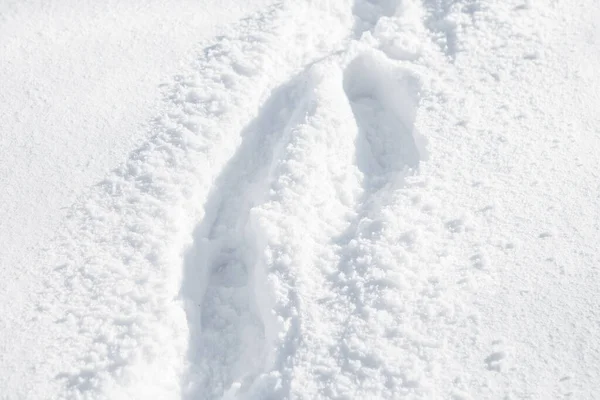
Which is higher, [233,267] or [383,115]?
[383,115]

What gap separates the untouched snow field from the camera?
4.82ft

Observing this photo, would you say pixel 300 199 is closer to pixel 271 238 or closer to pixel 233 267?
pixel 271 238

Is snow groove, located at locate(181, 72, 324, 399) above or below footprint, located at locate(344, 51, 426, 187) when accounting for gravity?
below

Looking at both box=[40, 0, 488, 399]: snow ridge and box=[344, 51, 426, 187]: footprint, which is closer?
box=[40, 0, 488, 399]: snow ridge

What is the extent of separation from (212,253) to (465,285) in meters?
0.62

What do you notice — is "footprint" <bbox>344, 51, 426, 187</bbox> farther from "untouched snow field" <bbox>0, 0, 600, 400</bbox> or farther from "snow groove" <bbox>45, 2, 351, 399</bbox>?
"snow groove" <bbox>45, 2, 351, 399</bbox>

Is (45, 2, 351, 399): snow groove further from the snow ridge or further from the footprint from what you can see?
the footprint

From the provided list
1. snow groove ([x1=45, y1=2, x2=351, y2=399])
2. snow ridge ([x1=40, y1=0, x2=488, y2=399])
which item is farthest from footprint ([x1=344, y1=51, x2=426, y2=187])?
snow groove ([x1=45, y1=2, x2=351, y2=399])

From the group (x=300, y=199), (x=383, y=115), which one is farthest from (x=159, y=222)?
(x=383, y=115)

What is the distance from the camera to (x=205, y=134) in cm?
187

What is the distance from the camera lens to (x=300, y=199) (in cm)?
172

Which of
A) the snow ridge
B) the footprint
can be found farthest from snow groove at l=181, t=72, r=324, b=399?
the footprint

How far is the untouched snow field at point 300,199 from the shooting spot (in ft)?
4.82

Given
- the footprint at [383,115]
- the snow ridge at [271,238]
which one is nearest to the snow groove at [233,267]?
the snow ridge at [271,238]
